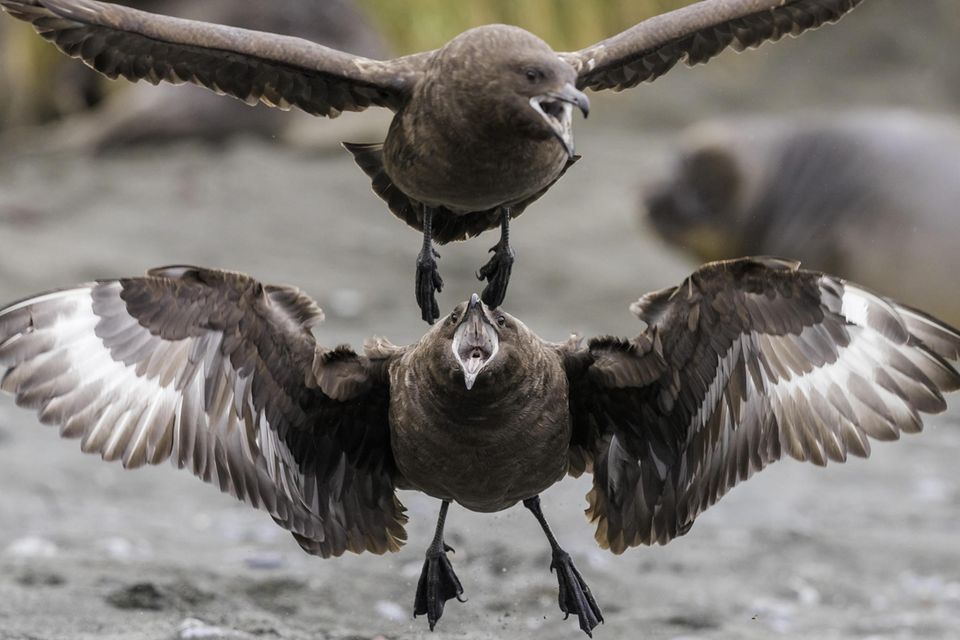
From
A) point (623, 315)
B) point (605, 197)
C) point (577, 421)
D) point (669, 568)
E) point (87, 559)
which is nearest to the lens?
point (577, 421)

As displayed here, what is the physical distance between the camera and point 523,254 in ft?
37.1

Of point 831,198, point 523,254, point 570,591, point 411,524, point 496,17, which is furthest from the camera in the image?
point 496,17

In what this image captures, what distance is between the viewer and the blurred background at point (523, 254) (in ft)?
19.8

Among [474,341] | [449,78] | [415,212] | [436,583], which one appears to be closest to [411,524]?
[436,583]

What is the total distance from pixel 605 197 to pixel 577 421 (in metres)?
7.55

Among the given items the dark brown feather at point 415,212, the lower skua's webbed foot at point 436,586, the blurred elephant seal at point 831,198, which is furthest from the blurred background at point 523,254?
the dark brown feather at point 415,212

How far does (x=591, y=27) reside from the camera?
14297mm

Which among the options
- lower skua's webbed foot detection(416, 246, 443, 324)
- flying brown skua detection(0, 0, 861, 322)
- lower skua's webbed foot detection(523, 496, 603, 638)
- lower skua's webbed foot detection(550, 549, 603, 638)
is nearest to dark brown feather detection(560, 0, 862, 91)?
flying brown skua detection(0, 0, 861, 322)

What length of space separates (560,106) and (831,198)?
639 cm

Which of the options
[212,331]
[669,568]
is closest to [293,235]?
[669,568]

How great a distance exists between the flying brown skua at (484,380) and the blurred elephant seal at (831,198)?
530cm

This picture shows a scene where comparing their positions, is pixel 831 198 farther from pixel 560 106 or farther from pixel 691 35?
pixel 560 106

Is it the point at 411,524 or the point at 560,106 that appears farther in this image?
the point at 411,524

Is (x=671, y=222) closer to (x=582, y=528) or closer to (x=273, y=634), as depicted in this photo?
(x=582, y=528)
